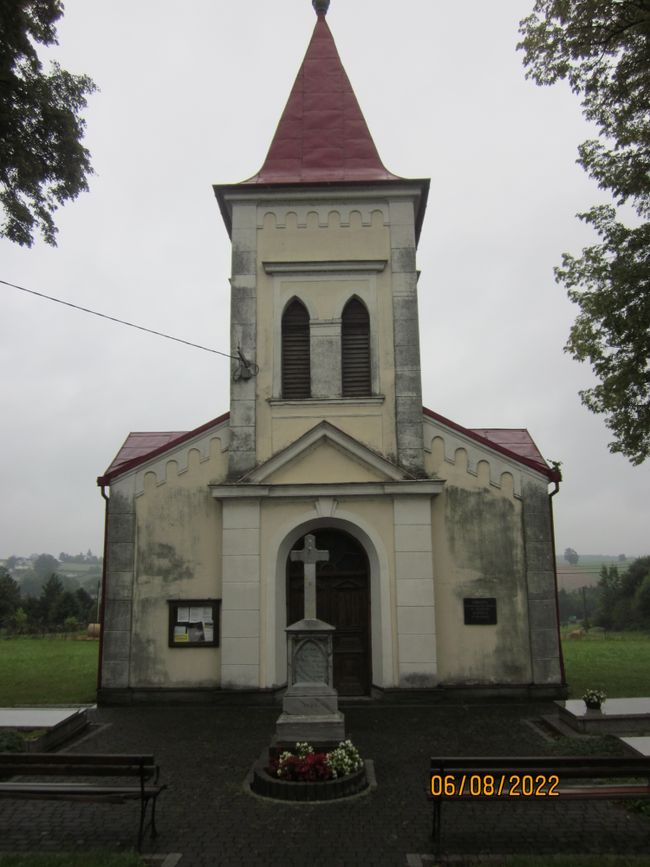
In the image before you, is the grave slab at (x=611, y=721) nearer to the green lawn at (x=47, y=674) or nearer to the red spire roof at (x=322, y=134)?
the green lawn at (x=47, y=674)

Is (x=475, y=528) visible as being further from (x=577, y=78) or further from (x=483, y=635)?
(x=577, y=78)

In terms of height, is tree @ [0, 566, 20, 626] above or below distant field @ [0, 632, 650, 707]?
above

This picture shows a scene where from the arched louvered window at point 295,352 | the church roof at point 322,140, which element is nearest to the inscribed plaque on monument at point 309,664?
the arched louvered window at point 295,352

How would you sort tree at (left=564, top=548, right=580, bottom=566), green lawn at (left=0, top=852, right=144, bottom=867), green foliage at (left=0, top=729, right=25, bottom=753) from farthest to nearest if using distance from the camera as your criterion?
tree at (left=564, top=548, right=580, bottom=566)
green foliage at (left=0, top=729, right=25, bottom=753)
green lawn at (left=0, top=852, right=144, bottom=867)

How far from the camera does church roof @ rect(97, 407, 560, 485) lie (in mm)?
13125

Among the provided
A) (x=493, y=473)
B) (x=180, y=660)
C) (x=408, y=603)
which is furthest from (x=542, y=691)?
(x=180, y=660)

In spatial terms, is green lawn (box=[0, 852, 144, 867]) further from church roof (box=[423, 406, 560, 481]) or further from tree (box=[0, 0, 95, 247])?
church roof (box=[423, 406, 560, 481])

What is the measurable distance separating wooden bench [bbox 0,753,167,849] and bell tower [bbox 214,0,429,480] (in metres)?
7.27

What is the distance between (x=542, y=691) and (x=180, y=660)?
6.28 metres

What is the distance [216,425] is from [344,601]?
13.3 ft

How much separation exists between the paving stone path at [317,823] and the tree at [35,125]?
6.74 metres

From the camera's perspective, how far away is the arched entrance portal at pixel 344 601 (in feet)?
42.5

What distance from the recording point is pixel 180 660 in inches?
500

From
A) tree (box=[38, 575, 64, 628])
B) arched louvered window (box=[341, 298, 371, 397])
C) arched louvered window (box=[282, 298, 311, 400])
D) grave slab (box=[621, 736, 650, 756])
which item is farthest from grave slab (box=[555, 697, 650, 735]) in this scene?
tree (box=[38, 575, 64, 628])
